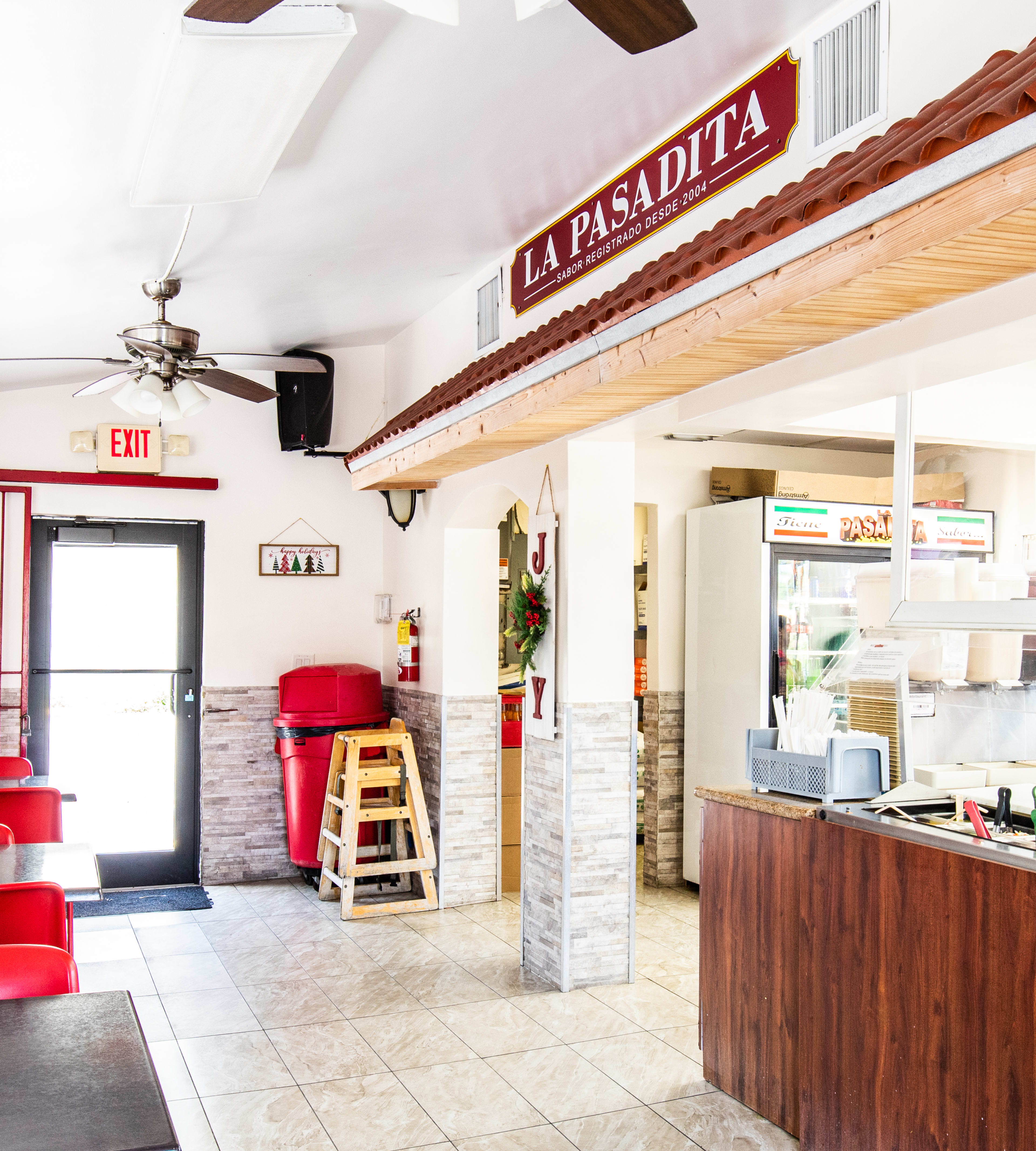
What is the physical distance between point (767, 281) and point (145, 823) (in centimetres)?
585

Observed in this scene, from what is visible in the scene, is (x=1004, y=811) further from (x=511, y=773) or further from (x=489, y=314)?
(x=511, y=773)

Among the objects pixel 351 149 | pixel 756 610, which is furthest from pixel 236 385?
pixel 756 610

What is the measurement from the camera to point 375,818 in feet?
20.5

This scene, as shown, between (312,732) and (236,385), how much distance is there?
2383mm

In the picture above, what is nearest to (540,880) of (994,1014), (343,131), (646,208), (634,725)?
(634,725)

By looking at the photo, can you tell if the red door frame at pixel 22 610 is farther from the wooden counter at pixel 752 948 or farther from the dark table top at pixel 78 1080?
the dark table top at pixel 78 1080

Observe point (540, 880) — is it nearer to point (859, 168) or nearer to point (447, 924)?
point (447, 924)

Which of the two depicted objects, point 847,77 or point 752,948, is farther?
point 752,948

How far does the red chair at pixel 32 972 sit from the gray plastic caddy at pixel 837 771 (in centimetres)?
233

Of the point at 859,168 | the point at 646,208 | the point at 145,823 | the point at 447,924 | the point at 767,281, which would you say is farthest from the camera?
the point at 145,823

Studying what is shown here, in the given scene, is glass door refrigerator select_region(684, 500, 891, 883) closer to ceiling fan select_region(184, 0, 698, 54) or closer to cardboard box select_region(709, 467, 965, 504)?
cardboard box select_region(709, 467, 965, 504)

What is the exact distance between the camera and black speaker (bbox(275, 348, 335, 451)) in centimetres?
706

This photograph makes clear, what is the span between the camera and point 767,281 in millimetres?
2639

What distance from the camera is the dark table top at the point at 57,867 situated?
3.33 m
